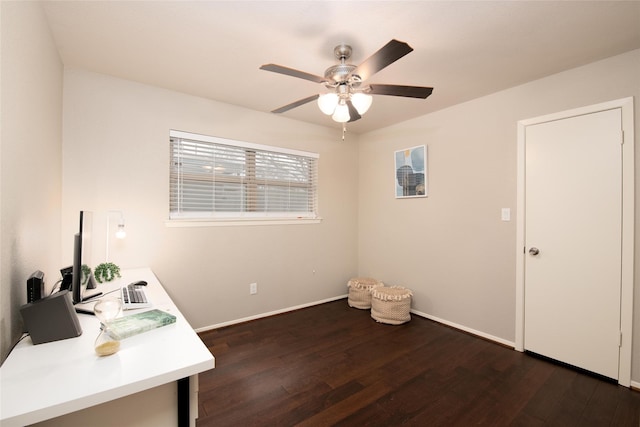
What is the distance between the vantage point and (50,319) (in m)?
1.12

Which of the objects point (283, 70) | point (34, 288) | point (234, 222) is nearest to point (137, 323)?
point (34, 288)

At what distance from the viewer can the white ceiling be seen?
5.24 feet

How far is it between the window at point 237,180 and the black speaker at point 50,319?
168 centimetres

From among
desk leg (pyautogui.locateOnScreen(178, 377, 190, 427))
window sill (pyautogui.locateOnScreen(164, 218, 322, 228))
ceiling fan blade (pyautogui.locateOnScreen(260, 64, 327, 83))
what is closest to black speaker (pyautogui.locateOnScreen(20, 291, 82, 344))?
desk leg (pyautogui.locateOnScreen(178, 377, 190, 427))

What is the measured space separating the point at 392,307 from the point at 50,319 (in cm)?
279

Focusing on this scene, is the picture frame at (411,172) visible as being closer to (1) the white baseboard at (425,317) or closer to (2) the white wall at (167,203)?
(2) the white wall at (167,203)

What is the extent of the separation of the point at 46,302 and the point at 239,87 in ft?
7.20

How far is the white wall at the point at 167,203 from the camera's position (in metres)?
2.34

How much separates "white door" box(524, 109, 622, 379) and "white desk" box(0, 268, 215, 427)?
274 centimetres

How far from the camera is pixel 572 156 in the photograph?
88.2 inches

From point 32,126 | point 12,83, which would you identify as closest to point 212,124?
point 32,126

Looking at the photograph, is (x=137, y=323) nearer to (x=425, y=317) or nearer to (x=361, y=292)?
(x=361, y=292)

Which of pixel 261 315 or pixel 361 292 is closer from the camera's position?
pixel 261 315

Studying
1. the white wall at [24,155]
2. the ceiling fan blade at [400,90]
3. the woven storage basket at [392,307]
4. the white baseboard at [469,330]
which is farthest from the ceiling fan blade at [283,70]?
the white baseboard at [469,330]
